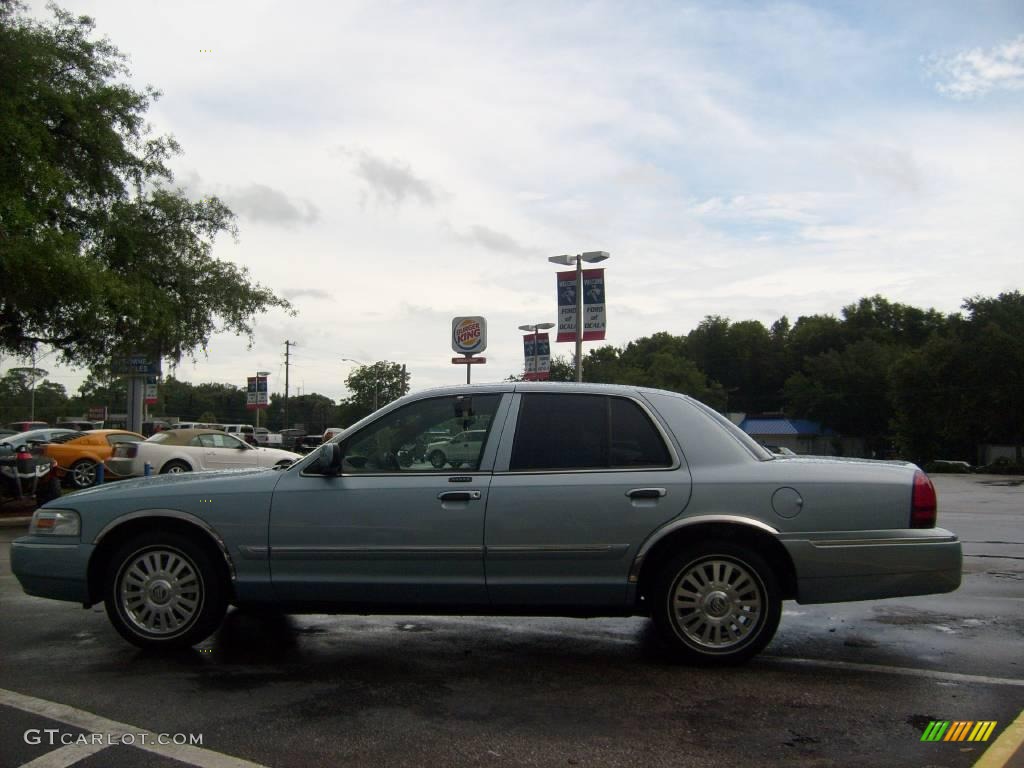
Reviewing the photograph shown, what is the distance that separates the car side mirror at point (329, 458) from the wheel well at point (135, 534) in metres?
0.79

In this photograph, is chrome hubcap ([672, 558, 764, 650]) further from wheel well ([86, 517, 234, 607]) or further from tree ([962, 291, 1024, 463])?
tree ([962, 291, 1024, 463])

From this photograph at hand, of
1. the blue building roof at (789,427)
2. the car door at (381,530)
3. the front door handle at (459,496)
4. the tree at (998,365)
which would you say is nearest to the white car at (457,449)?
the car door at (381,530)

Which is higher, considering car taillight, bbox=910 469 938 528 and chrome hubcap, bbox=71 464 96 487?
car taillight, bbox=910 469 938 528

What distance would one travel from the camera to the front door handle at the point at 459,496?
17.4 ft

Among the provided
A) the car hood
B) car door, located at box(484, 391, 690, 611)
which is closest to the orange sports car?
the car hood

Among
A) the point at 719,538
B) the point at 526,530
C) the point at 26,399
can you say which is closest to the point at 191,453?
the point at 526,530

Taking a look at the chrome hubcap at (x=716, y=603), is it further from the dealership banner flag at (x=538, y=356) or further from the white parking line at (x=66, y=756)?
the dealership banner flag at (x=538, y=356)

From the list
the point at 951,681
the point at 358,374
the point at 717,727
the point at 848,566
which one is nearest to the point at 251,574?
the point at 717,727

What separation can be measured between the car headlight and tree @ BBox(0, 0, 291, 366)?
34.2 feet

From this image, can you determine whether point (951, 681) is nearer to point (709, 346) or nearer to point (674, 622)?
point (674, 622)

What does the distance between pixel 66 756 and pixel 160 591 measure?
1771 mm

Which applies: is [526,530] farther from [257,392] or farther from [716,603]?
[257,392]

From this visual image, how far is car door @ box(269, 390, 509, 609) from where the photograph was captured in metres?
5.29

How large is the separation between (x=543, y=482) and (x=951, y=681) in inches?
95.5
